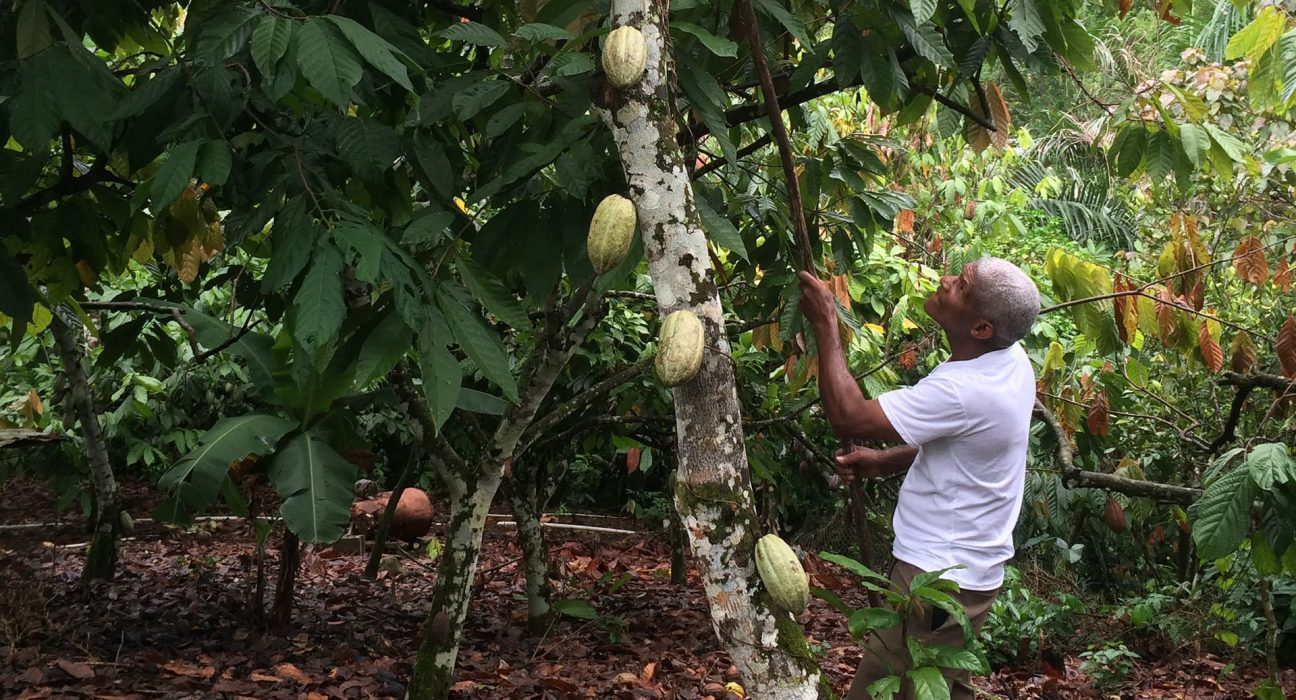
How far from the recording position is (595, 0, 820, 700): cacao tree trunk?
126 centimetres

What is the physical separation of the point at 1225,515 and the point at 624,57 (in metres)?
1.74

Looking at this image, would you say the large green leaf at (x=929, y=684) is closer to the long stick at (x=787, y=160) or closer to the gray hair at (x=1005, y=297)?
the long stick at (x=787, y=160)

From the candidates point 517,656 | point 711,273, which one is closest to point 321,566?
point 517,656

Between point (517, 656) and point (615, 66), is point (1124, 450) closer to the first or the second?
point (517, 656)

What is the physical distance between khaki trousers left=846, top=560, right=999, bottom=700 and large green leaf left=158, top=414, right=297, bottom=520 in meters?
1.53

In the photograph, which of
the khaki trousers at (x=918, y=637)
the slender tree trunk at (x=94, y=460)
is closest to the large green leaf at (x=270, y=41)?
the khaki trousers at (x=918, y=637)

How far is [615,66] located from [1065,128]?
9.72 meters

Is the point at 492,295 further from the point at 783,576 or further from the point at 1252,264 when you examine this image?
the point at 1252,264

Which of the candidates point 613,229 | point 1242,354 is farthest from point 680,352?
point 1242,354

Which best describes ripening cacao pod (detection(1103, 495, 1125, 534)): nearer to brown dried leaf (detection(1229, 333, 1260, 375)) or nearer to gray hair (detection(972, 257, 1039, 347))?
brown dried leaf (detection(1229, 333, 1260, 375))

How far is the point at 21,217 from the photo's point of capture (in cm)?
224

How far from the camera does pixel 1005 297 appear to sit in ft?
6.41

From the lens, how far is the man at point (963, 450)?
1.91 metres

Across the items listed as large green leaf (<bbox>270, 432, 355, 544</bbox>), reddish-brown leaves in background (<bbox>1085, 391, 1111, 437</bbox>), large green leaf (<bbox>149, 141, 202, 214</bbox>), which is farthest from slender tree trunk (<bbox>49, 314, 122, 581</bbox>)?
reddish-brown leaves in background (<bbox>1085, 391, 1111, 437</bbox>)
